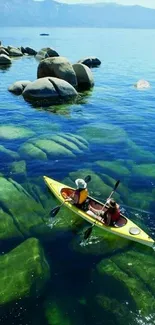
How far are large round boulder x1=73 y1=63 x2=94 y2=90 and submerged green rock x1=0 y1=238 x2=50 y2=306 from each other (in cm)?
3130

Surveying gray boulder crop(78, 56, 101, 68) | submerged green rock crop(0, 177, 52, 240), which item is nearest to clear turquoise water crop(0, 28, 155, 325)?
submerged green rock crop(0, 177, 52, 240)

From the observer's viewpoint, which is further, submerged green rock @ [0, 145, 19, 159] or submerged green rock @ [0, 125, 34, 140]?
submerged green rock @ [0, 125, 34, 140]

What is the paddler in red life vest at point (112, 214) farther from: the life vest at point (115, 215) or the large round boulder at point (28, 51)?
the large round boulder at point (28, 51)

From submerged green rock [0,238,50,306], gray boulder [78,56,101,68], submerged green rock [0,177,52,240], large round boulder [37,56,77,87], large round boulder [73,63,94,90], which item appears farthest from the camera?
gray boulder [78,56,101,68]

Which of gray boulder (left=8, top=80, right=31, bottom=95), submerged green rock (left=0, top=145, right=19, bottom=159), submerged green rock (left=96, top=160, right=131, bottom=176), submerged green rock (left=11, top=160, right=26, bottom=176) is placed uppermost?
submerged green rock (left=96, top=160, right=131, bottom=176)

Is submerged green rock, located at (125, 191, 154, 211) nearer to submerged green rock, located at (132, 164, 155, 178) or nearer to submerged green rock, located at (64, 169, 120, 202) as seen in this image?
submerged green rock, located at (64, 169, 120, 202)

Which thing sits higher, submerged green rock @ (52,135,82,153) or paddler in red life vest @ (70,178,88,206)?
paddler in red life vest @ (70,178,88,206)

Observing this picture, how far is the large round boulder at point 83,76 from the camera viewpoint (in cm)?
4306

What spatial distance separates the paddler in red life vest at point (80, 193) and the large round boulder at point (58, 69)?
81.2ft

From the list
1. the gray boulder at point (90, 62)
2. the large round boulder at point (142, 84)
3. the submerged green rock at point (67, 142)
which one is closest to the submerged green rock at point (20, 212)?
the submerged green rock at point (67, 142)

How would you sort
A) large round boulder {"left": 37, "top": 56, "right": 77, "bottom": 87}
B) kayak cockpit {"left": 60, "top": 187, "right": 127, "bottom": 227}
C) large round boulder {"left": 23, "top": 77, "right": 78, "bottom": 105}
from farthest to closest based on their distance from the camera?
large round boulder {"left": 37, "top": 56, "right": 77, "bottom": 87} → large round boulder {"left": 23, "top": 77, "right": 78, "bottom": 105} → kayak cockpit {"left": 60, "top": 187, "right": 127, "bottom": 227}

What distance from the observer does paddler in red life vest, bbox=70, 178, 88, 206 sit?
1752cm

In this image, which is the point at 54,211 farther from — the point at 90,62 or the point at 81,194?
the point at 90,62

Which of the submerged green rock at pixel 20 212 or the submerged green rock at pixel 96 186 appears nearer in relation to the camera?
the submerged green rock at pixel 20 212
